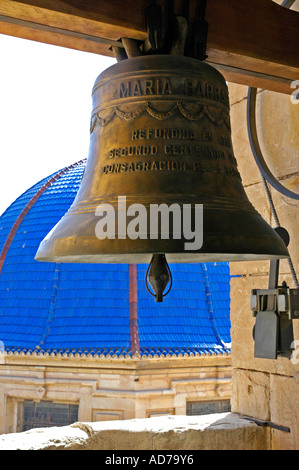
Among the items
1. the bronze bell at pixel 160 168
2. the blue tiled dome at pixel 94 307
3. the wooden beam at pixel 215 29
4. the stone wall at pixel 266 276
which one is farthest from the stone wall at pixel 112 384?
the bronze bell at pixel 160 168

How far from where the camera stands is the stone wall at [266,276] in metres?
2.79

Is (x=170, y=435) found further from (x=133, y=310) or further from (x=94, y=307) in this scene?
(x=94, y=307)

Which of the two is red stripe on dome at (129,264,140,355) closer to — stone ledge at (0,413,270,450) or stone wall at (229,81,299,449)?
stone wall at (229,81,299,449)

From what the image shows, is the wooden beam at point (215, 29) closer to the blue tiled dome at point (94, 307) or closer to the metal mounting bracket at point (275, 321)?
the metal mounting bracket at point (275, 321)

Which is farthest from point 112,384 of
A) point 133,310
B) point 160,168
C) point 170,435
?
point 160,168

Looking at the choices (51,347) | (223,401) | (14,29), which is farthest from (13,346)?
(14,29)

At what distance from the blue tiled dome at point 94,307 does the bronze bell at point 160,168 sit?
9.06m

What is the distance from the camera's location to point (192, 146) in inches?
68.4

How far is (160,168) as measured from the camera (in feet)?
5.52

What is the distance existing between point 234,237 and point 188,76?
520 mm

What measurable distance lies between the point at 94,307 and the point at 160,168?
1039 centimetres

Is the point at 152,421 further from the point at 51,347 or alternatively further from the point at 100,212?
the point at 51,347

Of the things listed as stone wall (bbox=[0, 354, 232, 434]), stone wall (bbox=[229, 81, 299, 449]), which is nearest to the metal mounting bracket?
stone wall (bbox=[229, 81, 299, 449])

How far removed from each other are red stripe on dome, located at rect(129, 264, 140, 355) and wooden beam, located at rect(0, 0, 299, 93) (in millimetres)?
8956
